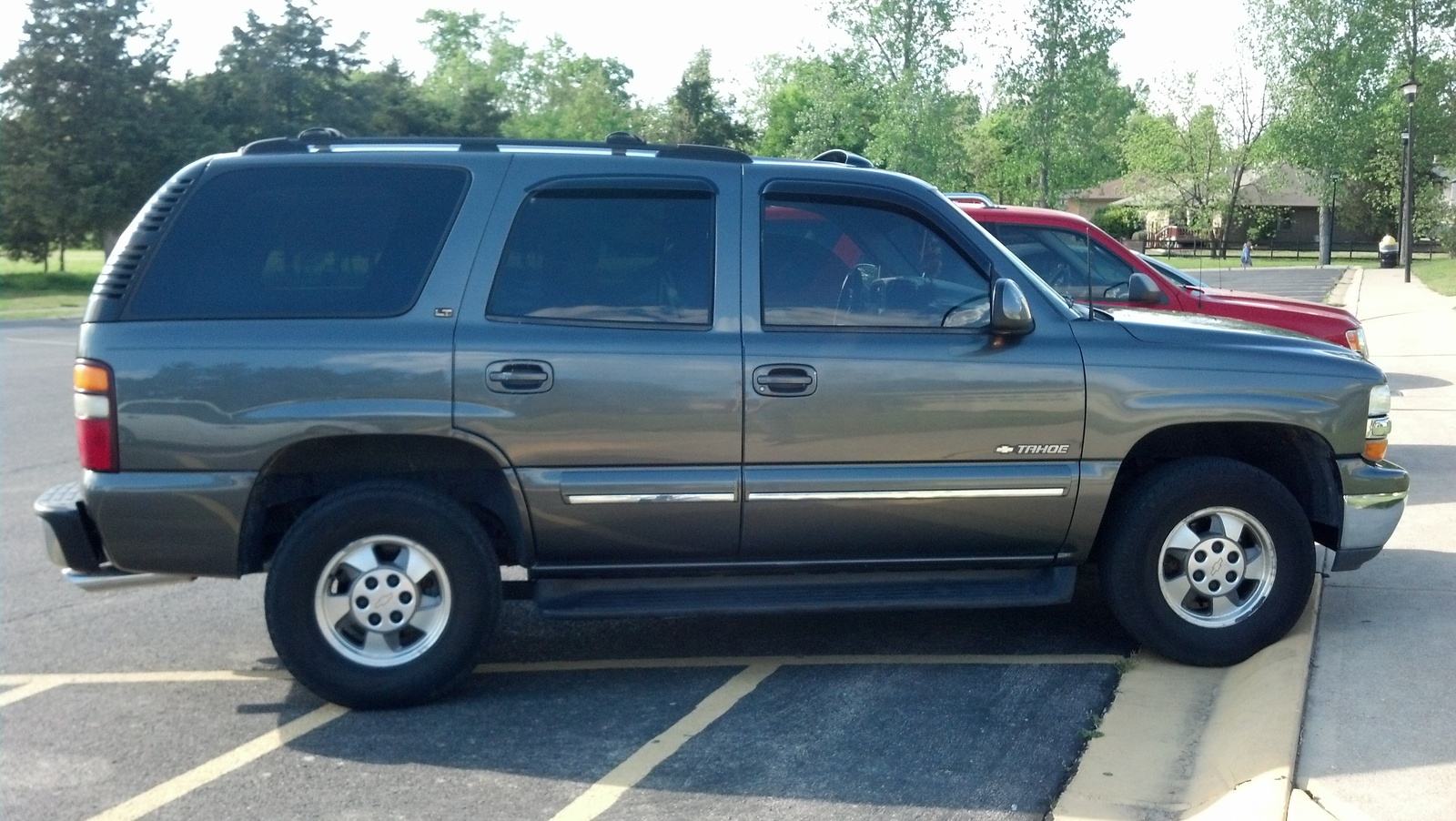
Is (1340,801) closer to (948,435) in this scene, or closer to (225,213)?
(948,435)

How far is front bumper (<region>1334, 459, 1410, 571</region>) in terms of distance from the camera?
5.64 m

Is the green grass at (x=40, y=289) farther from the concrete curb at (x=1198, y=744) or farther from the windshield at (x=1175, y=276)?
the concrete curb at (x=1198, y=744)

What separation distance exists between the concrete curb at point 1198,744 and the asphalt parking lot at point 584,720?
125 mm

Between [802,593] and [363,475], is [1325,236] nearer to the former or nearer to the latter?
[802,593]

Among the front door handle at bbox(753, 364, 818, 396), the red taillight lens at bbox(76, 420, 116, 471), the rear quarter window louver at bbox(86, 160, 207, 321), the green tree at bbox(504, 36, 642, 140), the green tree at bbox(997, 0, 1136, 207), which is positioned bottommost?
the red taillight lens at bbox(76, 420, 116, 471)

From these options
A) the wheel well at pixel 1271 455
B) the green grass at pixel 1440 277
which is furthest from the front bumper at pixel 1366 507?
the green grass at pixel 1440 277

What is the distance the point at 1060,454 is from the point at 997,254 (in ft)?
2.68

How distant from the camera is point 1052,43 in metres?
32.7

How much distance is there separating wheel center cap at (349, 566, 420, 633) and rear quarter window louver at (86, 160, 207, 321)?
1304 mm

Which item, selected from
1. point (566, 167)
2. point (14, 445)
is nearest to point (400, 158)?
point (566, 167)

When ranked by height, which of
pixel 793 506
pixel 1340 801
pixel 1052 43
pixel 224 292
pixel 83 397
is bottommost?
pixel 1340 801

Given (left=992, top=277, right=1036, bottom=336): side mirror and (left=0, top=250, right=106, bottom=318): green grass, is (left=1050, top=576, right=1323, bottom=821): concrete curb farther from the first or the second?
(left=0, top=250, right=106, bottom=318): green grass

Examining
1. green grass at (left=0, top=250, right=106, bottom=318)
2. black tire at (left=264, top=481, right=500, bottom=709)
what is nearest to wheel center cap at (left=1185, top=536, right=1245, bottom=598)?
black tire at (left=264, top=481, right=500, bottom=709)

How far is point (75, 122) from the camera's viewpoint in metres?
49.9
